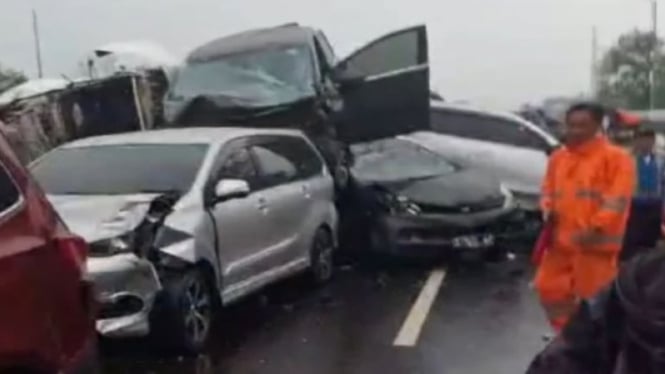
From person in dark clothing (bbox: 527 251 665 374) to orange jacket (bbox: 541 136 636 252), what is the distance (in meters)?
4.46

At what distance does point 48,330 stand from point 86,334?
33 cm

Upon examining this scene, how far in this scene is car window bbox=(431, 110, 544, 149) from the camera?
15.8 meters

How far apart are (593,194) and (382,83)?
7003 millimetres

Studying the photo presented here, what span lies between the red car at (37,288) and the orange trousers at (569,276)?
2937 mm

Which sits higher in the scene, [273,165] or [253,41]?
[253,41]

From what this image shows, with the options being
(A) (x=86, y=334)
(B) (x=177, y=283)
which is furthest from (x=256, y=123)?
(A) (x=86, y=334)

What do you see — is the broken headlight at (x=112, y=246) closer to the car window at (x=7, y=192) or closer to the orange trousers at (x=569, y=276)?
the orange trousers at (x=569, y=276)

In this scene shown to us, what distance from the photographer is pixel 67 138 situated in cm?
1498

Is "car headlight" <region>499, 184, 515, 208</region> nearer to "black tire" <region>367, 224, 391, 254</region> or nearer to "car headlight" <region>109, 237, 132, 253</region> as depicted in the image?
"black tire" <region>367, 224, 391, 254</region>

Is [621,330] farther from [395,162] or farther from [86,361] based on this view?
[395,162]

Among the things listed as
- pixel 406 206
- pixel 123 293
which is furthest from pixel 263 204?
pixel 406 206

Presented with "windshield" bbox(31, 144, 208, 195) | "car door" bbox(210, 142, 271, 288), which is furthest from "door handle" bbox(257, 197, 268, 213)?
"windshield" bbox(31, 144, 208, 195)

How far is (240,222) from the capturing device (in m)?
9.47

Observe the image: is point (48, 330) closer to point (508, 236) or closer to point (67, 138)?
point (508, 236)
